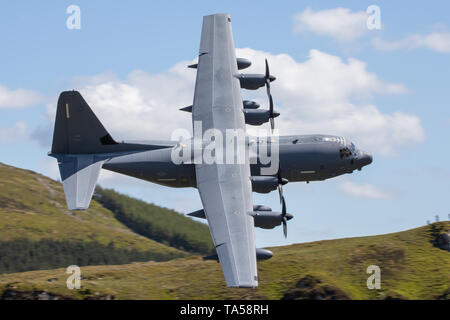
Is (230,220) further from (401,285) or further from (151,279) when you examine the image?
(401,285)

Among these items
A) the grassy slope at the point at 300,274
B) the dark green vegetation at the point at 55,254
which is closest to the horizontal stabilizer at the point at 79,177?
the grassy slope at the point at 300,274

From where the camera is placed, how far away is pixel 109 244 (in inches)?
3964

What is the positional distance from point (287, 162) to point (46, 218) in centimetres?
7610

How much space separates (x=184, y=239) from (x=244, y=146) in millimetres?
90371

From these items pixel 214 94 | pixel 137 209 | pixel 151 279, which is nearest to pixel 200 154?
pixel 214 94

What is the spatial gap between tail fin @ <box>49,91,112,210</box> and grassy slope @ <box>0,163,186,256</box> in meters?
58.9

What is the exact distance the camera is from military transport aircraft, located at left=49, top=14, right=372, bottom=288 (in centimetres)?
3616

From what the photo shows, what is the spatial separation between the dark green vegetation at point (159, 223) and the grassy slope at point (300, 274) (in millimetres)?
78743

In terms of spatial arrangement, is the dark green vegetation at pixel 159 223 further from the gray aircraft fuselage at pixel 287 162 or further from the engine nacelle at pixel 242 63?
the gray aircraft fuselage at pixel 287 162

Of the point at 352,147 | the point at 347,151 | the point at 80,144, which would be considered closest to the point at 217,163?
the point at 347,151

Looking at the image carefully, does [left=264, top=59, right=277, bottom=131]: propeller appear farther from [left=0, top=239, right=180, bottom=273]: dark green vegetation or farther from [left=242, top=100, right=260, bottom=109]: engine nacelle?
[left=0, top=239, right=180, bottom=273]: dark green vegetation

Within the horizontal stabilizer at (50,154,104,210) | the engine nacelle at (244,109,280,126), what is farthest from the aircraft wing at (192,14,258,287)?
the horizontal stabilizer at (50,154,104,210)

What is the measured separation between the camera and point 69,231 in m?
102
